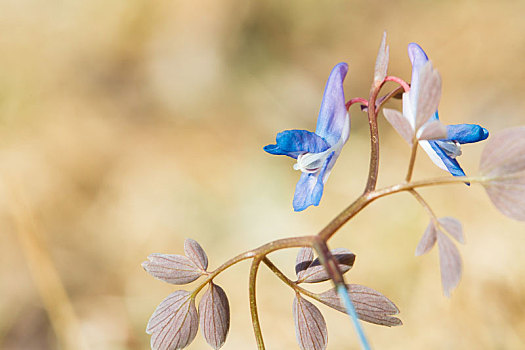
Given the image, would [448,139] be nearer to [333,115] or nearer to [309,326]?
[333,115]

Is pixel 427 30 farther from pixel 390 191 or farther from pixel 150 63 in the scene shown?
pixel 390 191

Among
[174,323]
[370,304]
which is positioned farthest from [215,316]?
[370,304]

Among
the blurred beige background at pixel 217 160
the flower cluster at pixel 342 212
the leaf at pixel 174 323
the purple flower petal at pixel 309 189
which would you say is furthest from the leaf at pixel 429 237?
the blurred beige background at pixel 217 160

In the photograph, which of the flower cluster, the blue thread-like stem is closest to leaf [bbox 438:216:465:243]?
the flower cluster

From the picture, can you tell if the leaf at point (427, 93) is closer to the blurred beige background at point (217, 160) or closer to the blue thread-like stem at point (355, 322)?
the blue thread-like stem at point (355, 322)

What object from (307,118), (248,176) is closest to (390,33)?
(307,118)
